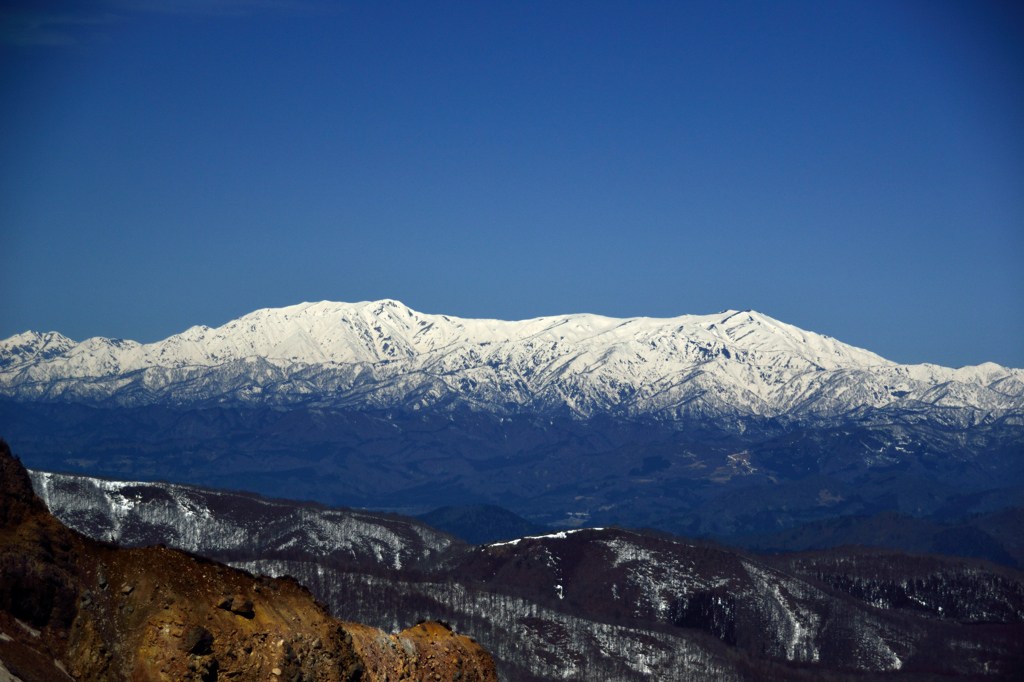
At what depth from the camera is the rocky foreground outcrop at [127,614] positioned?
31.8m

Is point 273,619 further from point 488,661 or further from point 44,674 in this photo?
point 488,661

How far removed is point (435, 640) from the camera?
49750 millimetres

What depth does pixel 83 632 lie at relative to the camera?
32938mm

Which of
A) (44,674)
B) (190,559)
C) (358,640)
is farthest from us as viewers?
(358,640)

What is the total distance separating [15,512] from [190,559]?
219 inches

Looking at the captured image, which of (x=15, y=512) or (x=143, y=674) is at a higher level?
(x=15, y=512)

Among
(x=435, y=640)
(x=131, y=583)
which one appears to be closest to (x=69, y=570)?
(x=131, y=583)

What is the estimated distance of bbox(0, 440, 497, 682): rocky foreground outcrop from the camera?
31797mm

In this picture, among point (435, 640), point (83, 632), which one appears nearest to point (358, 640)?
point (435, 640)

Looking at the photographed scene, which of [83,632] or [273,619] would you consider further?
[273,619]

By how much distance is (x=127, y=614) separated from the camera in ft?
111

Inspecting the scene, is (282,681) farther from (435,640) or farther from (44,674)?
(435,640)

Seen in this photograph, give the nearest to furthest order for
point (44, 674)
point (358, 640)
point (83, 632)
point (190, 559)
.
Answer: point (44, 674) < point (83, 632) < point (190, 559) < point (358, 640)

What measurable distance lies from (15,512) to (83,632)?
4447 mm
